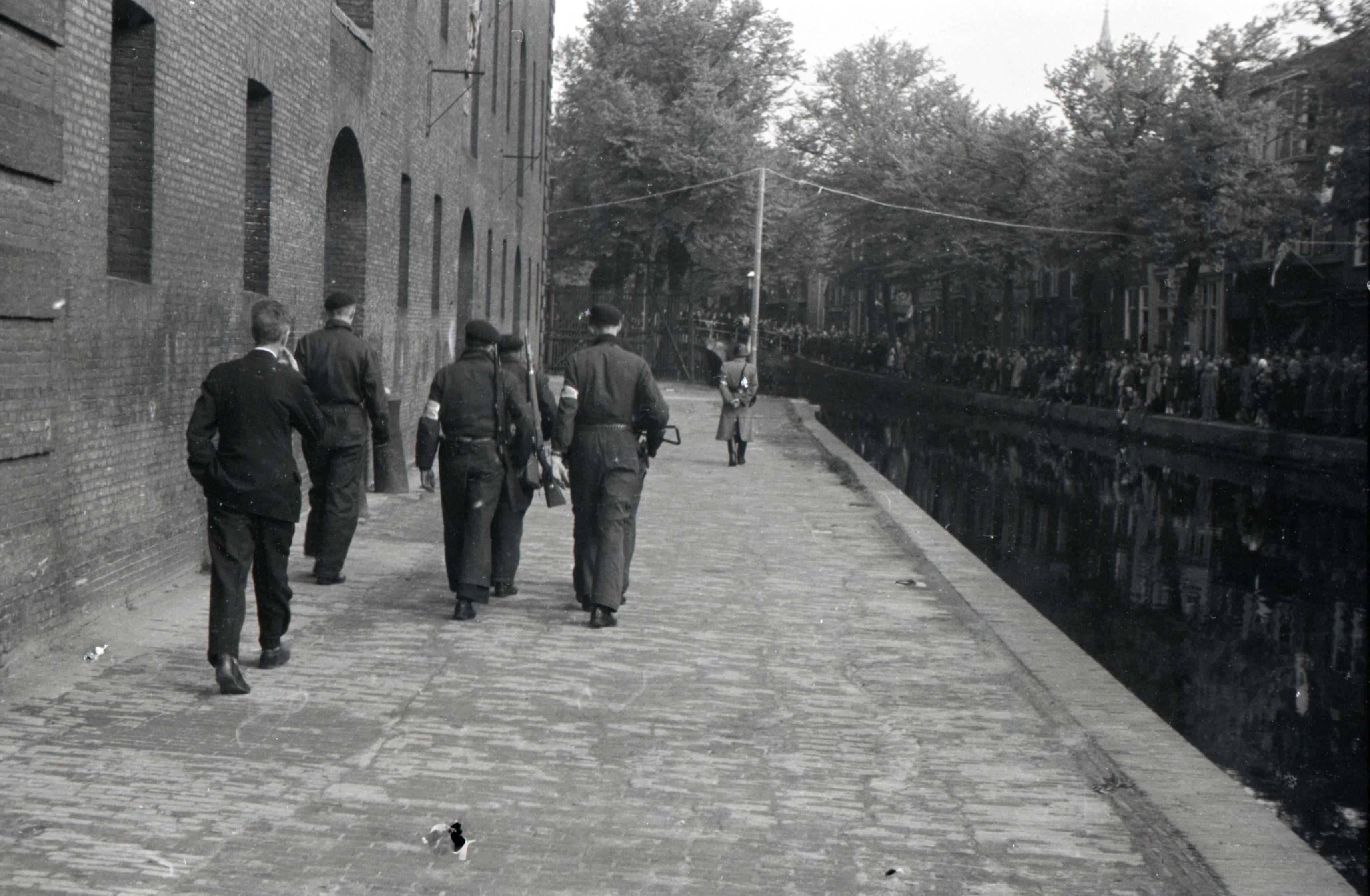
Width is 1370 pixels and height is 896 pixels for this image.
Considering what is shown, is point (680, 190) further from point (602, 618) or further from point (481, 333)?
point (602, 618)

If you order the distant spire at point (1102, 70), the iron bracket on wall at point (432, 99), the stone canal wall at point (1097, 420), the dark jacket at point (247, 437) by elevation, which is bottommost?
the stone canal wall at point (1097, 420)

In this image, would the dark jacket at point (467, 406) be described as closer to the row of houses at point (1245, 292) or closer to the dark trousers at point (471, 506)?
the dark trousers at point (471, 506)

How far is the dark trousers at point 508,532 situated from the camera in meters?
9.00

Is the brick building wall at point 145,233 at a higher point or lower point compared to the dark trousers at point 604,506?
higher

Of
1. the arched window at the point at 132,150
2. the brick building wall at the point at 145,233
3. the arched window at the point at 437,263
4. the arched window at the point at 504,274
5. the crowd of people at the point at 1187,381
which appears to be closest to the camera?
the brick building wall at the point at 145,233

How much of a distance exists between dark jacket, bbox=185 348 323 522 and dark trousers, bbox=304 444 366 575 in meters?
2.59

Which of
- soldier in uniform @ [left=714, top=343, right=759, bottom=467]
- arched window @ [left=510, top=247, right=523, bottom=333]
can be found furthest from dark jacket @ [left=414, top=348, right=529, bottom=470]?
arched window @ [left=510, top=247, right=523, bottom=333]

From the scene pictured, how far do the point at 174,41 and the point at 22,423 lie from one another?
331 cm

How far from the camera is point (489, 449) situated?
29.0ft

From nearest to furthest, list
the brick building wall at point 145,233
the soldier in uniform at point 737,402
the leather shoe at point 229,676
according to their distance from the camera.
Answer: the leather shoe at point 229,676 → the brick building wall at point 145,233 → the soldier in uniform at point 737,402

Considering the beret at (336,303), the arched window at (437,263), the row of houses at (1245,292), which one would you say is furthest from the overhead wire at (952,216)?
the beret at (336,303)

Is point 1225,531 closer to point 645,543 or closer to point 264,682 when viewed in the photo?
point 645,543

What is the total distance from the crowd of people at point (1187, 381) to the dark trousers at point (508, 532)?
804 inches

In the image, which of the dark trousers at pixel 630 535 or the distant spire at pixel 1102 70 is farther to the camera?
the distant spire at pixel 1102 70
